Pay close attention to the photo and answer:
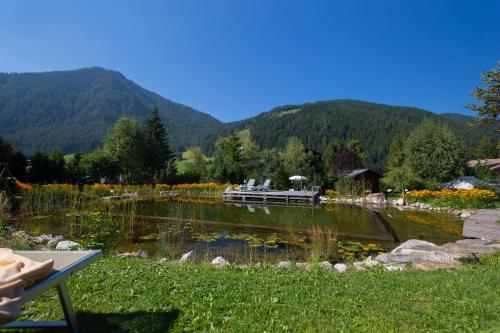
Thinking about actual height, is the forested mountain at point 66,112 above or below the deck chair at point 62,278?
above

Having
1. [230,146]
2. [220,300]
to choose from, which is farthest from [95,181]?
[220,300]

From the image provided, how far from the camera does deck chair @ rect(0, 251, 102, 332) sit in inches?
78.5

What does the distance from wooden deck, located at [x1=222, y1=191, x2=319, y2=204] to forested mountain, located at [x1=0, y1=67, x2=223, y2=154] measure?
76.3 meters

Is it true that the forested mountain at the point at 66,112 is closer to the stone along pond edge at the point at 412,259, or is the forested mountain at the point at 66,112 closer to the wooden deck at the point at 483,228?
the wooden deck at the point at 483,228

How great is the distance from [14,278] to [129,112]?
175 m

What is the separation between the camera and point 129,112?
527 ft

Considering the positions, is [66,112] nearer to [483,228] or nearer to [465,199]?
[465,199]

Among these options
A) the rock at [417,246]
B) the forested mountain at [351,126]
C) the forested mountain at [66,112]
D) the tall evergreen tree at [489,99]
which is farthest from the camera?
the forested mountain at [66,112]

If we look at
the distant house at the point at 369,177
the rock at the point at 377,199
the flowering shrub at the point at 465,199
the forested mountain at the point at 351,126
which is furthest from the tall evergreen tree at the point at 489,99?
the forested mountain at the point at 351,126

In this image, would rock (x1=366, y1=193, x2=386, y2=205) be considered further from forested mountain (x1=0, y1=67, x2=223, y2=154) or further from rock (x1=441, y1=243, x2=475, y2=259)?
forested mountain (x1=0, y1=67, x2=223, y2=154)

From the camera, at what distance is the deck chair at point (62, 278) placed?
6.55ft

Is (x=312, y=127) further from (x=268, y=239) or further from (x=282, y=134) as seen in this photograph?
(x=268, y=239)

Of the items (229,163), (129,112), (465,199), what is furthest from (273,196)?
(129,112)

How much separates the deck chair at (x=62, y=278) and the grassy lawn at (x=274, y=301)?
185 millimetres
